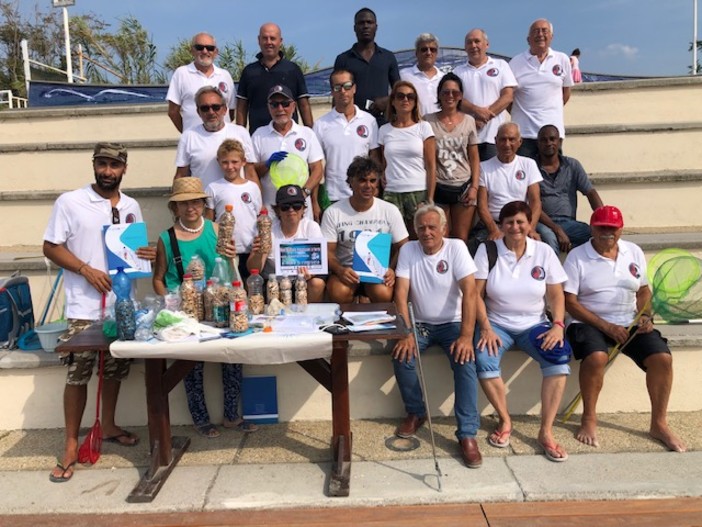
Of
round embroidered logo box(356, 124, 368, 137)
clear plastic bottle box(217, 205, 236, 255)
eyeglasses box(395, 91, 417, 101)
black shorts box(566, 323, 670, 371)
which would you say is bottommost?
black shorts box(566, 323, 670, 371)

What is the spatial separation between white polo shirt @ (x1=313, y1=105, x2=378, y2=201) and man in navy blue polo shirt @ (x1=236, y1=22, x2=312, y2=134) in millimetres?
623

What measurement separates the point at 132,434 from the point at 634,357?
338cm

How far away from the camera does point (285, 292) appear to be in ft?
11.5

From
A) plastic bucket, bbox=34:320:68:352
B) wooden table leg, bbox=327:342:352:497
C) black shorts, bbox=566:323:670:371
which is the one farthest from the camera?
plastic bucket, bbox=34:320:68:352

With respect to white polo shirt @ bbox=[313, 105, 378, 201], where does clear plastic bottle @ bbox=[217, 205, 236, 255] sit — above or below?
below

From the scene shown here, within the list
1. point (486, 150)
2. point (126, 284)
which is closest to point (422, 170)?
point (486, 150)

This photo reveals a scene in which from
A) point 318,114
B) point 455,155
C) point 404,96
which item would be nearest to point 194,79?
point 404,96

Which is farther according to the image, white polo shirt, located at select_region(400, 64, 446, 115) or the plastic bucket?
white polo shirt, located at select_region(400, 64, 446, 115)

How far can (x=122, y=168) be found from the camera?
3492mm

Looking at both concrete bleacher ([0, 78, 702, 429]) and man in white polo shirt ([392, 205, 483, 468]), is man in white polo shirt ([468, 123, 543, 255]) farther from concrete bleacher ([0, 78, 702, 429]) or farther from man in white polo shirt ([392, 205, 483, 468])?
concrete bleacher ([0, 78, 702, 429])

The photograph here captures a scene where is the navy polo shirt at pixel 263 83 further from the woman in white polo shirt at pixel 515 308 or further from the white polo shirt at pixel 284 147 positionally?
the woman in white polo shirt at pixel 515 308

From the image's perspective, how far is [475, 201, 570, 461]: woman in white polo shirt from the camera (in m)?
3.54

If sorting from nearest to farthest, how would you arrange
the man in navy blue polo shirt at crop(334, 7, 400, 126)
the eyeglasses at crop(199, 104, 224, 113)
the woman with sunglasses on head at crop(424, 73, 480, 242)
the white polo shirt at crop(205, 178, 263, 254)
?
1. the white polo shirt at crop(205, 178, 263, 254)
2. the eyeglasses at crop(199, 104, 224, 113)
3. the woman with sunglasses on head at crop(424, 73, 480, 242)
4. the man in navy blue polo shirt at crop(334, 7, 400, 126)

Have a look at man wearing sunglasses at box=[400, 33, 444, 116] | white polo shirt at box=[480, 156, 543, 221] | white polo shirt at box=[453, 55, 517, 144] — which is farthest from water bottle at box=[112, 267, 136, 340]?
white polo shirt at box=[453, 55, 517, 144]
